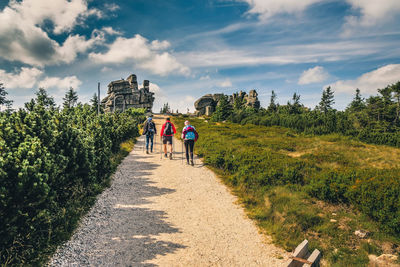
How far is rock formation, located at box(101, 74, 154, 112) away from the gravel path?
3196 inches

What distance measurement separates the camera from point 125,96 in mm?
87688

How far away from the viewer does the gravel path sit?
471 cm

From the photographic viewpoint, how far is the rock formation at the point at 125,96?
285 feet

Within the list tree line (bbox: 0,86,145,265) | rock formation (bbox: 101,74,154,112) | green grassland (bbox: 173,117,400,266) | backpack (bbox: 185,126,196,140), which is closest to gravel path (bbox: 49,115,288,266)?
tree line (bbox: 0,86,145,265)

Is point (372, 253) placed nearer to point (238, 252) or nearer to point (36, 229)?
point (238, 252)

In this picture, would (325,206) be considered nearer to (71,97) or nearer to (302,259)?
(302,259)

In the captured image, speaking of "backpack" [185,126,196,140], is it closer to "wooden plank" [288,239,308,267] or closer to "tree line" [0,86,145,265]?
"tree line" [0,86,145,265]

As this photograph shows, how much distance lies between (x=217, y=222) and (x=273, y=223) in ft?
5.41

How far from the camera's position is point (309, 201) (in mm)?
7445

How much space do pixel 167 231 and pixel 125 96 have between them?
88994 millimetres

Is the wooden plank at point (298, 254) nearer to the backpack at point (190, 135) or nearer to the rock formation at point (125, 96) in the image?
the backpack at point (190, 135)

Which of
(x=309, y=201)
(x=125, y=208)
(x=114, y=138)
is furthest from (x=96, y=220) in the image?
(x=114, y=138)

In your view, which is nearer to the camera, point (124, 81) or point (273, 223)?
point (273, 223)

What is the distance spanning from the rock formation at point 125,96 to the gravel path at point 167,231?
266 ft
